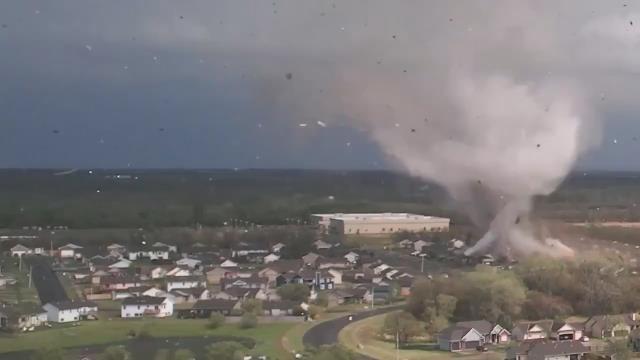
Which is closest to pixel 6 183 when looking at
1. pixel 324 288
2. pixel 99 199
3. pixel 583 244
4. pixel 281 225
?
pixel 99 199

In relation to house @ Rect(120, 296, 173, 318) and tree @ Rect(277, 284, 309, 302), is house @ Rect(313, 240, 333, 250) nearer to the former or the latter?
tree @ Rect(277, 284, 309, 302)

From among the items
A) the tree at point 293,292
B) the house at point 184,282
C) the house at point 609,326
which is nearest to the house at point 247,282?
the house at point 184,282

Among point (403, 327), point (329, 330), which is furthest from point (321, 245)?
point (403, 327)

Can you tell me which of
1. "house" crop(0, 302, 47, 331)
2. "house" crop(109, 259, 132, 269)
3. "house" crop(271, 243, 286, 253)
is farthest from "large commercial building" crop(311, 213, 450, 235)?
"house" crop(0, 302, 47, 331)

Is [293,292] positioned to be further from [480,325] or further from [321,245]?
[321,245]

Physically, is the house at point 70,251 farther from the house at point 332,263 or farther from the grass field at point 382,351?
the grass field at point 382,351

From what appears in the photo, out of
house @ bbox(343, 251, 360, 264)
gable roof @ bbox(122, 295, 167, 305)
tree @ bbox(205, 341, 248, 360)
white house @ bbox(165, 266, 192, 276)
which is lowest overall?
tree @ bbox(205, 341, 248, 360)
